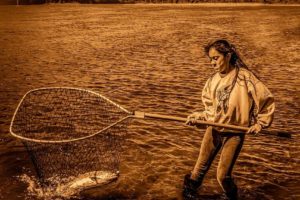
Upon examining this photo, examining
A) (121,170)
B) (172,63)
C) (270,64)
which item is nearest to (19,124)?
(121,170)

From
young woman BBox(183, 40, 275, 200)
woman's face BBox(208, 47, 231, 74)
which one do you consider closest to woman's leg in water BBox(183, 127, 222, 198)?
young woman BBox(183, 40, 275, 200)

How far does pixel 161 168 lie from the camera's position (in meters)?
6.94

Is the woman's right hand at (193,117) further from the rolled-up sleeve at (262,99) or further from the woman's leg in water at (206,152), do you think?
the rolled-up sleeve at (262,99)

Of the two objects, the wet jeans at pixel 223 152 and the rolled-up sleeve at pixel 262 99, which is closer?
the rolled-up sleeve at pixel 262 99

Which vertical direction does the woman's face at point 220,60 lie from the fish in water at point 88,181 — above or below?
above

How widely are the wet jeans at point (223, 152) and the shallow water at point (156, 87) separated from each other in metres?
1.22

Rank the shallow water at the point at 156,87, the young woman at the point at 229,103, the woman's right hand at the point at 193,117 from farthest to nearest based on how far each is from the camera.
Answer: the shallow water at the point at 156,87 < the woman's right hand at the point at 193,117 < the young woman at the point at 229,103

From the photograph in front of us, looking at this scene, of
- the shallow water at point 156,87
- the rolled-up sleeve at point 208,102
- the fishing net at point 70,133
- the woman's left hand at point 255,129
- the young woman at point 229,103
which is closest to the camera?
the woman's left hand at point 255,129

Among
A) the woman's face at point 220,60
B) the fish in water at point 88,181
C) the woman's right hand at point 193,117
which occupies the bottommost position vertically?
the fish in water at point 88,181

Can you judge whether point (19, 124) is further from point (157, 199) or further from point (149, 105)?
point (157, 199)

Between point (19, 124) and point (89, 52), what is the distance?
10710mm

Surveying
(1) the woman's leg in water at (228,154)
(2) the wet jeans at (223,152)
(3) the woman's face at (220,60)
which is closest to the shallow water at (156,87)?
(2) the wet jeans at (223,152)

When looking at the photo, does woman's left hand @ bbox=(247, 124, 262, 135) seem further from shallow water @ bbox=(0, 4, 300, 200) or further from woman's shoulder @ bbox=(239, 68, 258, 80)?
shallow water @ bbox=(0, 4, 300, 200)

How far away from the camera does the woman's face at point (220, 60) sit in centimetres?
454
